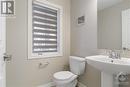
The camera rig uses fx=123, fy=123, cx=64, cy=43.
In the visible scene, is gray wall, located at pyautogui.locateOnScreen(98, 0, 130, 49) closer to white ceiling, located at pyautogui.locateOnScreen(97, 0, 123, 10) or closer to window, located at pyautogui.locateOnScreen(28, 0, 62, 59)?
white ceiling, located at pyautogui.locateOnScreen(97, 0, 123, 10)

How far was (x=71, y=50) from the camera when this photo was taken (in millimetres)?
3182

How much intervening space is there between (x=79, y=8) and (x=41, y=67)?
5.23 feet

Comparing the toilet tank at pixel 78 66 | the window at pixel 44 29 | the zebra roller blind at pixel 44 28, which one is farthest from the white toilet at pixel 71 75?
the zebra roller blind at pixel 44 28

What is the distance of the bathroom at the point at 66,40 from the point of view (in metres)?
2.04

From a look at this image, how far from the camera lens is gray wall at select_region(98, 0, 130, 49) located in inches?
79.2

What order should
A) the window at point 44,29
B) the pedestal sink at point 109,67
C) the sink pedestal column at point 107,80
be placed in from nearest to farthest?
the pedestal sink at point 109,67 → the sink pedestal column at point 107,80 → the window at point 44,29

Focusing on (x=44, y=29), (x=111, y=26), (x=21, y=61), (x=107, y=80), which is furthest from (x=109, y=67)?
(x=44, y=29)

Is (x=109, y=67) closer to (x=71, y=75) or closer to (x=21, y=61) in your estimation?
(x=71, y=75)

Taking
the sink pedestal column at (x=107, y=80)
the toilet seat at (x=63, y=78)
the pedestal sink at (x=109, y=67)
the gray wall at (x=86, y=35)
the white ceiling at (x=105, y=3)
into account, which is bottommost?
the toilet seat at (x=63, y=78)

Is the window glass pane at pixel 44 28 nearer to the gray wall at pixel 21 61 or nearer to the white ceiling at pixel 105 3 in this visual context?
the gray wall at pixel 21 61

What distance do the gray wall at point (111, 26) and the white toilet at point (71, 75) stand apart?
0.56m

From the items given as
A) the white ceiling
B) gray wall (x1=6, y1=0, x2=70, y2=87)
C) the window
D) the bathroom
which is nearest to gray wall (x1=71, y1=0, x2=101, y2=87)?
the bathroom

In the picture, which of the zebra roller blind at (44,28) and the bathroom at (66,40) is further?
the zebra roller blind at (44,28)

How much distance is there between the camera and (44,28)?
2783mm
